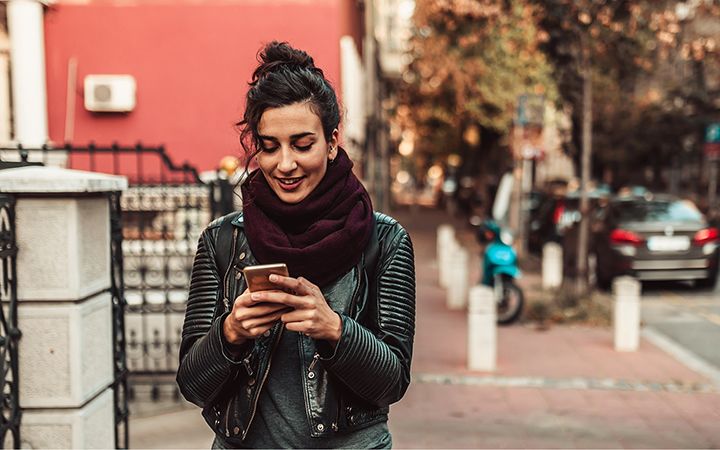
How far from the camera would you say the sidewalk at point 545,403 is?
5.67 m

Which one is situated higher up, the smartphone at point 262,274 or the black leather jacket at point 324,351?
the smartphone at point 262,274

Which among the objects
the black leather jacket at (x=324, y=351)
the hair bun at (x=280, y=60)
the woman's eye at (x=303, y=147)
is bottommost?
the black leather jacket at (x=324, y=351)

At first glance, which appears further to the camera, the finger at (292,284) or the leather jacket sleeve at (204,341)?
the leather jacket sleeve at (204,341)

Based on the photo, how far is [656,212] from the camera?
13.5m

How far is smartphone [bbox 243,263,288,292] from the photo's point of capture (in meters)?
1.64

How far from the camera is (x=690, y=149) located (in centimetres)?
3356

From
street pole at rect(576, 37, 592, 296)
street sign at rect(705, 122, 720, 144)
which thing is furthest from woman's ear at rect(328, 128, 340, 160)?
street sign at rect(705, 122, 720, 144)

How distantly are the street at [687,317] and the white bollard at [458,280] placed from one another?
2.51 metres

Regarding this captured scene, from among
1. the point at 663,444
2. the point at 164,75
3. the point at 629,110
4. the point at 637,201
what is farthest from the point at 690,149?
the point at 663,444

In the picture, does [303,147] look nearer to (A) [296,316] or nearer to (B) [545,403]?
(A) [296,316]

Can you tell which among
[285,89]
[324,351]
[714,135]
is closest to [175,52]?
[285,89]

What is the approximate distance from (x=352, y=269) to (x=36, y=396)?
1967 millimetres

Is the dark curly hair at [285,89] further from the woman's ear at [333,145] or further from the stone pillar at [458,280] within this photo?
the stone pillar at [458,280]

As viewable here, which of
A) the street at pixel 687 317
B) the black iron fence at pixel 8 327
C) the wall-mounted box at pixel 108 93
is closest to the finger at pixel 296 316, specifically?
the black iron fence at pixel 8 327
